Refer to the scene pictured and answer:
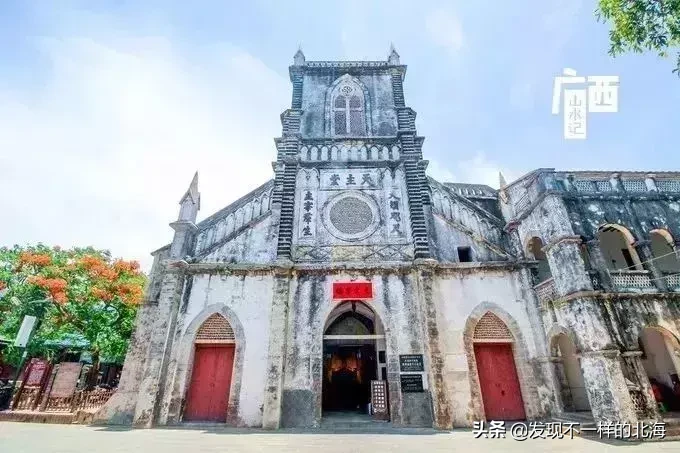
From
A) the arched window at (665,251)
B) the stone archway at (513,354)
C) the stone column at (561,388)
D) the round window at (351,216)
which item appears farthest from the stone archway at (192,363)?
the arched window at (665,251)

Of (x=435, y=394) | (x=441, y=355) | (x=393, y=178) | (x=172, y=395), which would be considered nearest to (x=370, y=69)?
(x=393, y=178)

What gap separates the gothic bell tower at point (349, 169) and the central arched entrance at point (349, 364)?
3809 millimetres

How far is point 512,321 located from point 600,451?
5.06 meters

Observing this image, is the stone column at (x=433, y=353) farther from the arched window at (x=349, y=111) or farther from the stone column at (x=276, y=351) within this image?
the arched window at (x=349, y=111)

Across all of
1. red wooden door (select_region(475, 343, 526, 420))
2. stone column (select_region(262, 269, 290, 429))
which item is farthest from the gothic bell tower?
red wooden door (select_region(475, 343, 526, 420))

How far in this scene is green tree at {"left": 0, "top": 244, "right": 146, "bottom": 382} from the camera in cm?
1761

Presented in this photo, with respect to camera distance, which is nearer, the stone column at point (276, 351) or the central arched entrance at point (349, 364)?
the stone column at point (276, 351)

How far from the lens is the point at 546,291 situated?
1165 cm

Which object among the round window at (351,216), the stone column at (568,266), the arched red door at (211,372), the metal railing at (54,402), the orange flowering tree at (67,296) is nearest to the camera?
the stone column at (568,266)

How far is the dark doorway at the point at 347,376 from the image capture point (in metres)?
17.0

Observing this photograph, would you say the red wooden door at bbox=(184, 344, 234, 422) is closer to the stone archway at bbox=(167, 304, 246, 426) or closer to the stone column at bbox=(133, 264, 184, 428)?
the stone archway at bbox=(167, 304, 246, 426)

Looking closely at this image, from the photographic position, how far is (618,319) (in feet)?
33.2

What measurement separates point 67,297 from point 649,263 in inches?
1044

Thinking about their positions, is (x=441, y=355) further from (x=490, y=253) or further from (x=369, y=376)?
(x=369, y=376)
